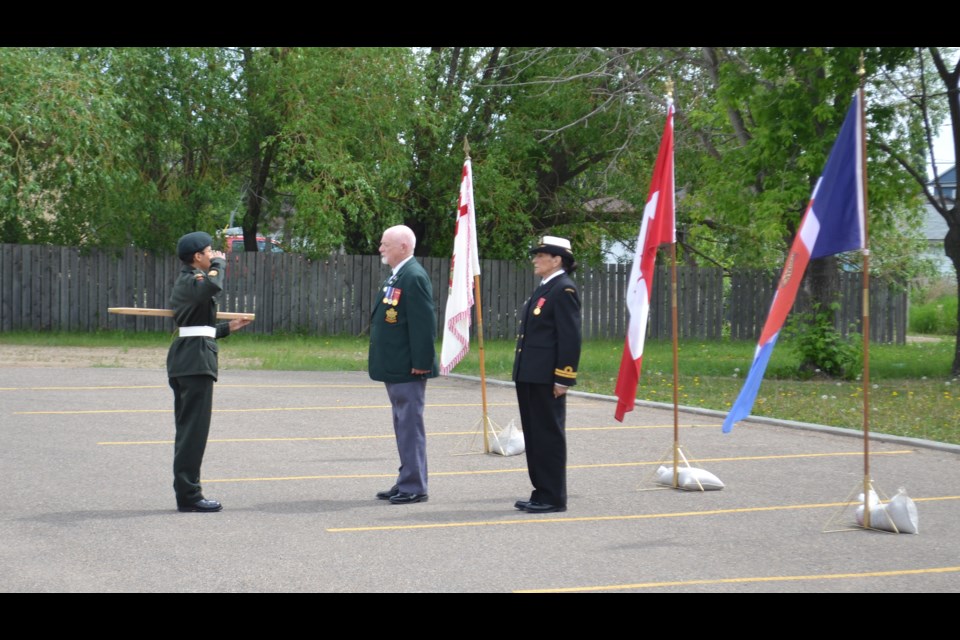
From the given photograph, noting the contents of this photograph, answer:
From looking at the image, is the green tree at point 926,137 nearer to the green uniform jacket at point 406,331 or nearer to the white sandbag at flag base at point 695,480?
the white sandbag at flag base at point 695,480

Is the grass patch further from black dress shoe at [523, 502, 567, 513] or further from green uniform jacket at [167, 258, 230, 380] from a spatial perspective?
green uniform jacket at [167, 258, 230, 380]

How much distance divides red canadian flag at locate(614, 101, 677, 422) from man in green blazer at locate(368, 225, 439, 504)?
157cm

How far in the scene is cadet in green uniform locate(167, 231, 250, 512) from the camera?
839cm

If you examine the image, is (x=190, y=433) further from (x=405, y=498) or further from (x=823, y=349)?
(x=823, y=349)

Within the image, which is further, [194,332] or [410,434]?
[410,434]

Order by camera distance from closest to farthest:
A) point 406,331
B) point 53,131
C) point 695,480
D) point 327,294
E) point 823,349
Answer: point 406,331
point 695,480
point 823,349
point 53,131
point 327,294

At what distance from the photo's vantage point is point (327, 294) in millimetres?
28000

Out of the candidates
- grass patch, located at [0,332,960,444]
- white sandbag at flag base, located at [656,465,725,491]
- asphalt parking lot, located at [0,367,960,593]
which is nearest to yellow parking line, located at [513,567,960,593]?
asphalt parking lot, located at [0,367,960,593]

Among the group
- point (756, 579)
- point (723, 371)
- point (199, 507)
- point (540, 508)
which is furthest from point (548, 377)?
point (723, 371)

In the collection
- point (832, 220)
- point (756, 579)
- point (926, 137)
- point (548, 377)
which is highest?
point (926, 137)

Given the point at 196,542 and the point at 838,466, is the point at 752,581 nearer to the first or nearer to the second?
the point at 196,542

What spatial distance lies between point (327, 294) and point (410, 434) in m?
19.4

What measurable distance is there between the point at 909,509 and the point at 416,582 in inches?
144

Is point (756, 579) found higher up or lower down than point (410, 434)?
lower down
